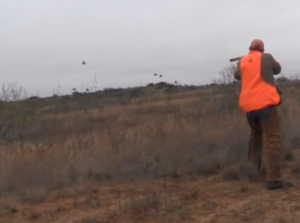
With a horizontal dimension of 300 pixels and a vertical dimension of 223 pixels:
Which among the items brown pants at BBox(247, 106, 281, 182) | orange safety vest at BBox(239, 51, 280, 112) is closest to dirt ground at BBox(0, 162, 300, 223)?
brown pants at BBox(247, 106, 281, 182)

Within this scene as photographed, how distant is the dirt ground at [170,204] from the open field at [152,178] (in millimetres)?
11

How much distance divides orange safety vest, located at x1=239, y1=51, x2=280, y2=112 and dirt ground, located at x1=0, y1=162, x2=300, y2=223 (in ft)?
3.21

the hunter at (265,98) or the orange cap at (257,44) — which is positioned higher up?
the orange cap at (257,44)

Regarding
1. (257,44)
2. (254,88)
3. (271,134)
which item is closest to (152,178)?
(271,134)

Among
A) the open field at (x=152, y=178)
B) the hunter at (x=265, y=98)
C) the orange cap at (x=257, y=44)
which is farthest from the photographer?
the orange cap at (x=257, y=44)

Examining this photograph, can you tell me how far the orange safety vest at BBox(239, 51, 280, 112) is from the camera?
6.15m

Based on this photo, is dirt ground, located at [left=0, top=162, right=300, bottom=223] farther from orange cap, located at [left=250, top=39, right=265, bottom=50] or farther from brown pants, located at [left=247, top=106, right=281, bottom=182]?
orange cap, located at [left=250, top=39, right=265, bottom=50]

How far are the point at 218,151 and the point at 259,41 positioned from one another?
192cm

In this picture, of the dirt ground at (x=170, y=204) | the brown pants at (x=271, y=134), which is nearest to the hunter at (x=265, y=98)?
the brown pants at (x=271, y=134)

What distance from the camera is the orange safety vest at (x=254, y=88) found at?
6152 mm

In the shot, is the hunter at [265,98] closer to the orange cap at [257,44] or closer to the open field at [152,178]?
the orange cap at [257,44]

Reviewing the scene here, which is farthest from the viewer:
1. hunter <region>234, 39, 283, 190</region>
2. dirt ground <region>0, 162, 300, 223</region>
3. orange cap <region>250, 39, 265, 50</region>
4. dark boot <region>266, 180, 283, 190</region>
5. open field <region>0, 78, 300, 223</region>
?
orange cap <region>250, 39, 265, 50</region>

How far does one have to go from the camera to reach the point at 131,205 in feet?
18.5

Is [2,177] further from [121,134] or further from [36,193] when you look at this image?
[121,134]
